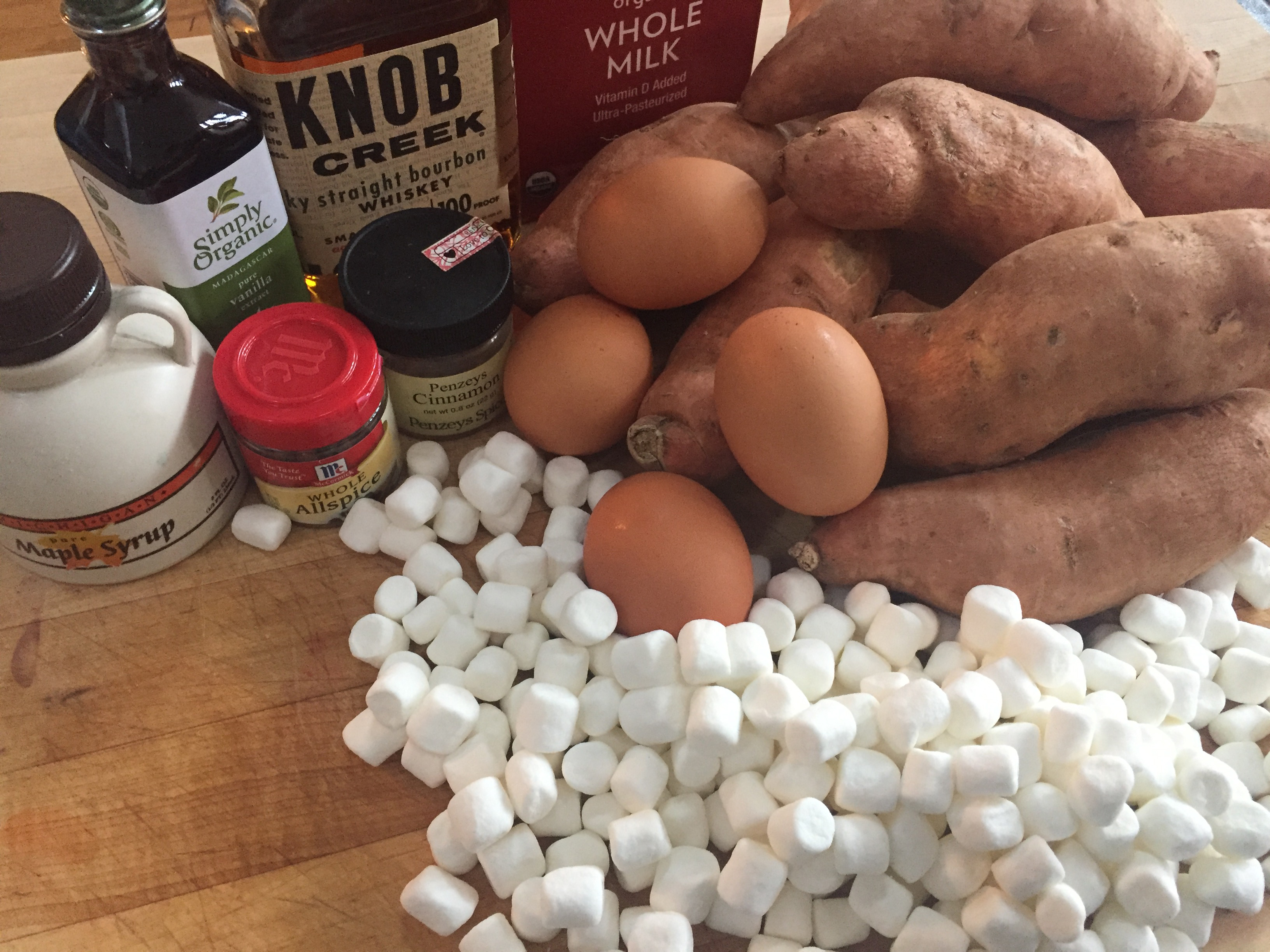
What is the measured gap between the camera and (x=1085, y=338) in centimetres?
95

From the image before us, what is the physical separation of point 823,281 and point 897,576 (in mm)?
301

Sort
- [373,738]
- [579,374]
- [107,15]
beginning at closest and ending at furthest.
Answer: [107,15], [373,738], [579,374]

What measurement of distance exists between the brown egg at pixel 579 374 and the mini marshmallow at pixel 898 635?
316 millimetres

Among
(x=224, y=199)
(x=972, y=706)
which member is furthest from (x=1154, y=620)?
(x=224, y=199)

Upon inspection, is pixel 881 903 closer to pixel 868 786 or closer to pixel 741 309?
pixel 868 786

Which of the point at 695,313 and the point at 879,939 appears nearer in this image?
the point at 879,939

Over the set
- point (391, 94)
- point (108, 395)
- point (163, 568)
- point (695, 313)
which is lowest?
point (163, 568)

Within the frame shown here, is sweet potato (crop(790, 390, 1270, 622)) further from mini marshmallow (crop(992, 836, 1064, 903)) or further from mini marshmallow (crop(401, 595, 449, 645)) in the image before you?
mini marshmallow (crop(401, 595, 449, 645))

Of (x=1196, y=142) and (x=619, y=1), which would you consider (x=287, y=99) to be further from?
(x=1196, y=142)

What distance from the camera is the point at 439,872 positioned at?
86 cm

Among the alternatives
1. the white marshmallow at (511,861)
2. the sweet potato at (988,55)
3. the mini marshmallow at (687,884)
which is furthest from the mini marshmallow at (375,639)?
the sweet potato at (988,55)

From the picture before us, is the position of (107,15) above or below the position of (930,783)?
above

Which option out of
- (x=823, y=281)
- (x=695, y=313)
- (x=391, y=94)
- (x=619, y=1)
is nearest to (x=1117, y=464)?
(x=823, y=281)

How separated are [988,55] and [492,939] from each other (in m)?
0.98
